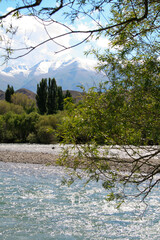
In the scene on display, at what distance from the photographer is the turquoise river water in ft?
21.4

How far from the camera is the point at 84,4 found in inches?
121

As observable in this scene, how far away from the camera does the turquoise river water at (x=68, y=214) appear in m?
6.53

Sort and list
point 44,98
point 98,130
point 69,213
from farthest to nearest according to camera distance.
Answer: point 44,98 < point 69,213 < point 98,130

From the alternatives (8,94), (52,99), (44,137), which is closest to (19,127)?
(44,137)

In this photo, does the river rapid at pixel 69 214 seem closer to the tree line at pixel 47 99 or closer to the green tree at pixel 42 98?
the tree line at pixel 47 99

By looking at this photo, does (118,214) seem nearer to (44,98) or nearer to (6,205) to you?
(6,205)

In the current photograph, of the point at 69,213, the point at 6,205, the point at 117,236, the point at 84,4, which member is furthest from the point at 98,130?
the point at 6,205

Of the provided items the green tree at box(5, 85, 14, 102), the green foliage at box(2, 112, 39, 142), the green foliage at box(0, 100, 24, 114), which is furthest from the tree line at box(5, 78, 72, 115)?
the green tree at box(5, 85, 14, 102)

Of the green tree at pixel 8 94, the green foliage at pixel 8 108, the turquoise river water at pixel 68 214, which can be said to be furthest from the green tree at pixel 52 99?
the turquoise river water at pixel 68 214

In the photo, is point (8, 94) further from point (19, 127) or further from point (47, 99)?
point (19, 127)

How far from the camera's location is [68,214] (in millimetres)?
7891

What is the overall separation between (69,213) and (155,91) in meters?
5.82

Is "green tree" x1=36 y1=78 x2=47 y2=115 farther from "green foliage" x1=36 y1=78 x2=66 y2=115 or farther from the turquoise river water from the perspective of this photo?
the turquoise river water

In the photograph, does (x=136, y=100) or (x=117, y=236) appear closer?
(x=136, y=100)
